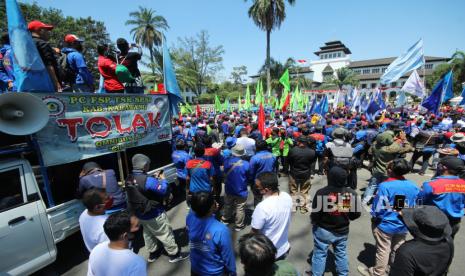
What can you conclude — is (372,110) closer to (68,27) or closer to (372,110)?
(372,110)

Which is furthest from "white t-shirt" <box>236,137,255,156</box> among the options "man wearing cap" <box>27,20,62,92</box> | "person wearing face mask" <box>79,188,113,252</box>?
"man wearing cap" <box>27,20,62,92</box>

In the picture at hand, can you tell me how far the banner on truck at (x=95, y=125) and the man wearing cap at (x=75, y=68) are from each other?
0.76 meters

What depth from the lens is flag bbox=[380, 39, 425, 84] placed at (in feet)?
29.1

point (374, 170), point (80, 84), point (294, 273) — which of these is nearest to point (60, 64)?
point (80, 84)

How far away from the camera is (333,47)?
7769 cm

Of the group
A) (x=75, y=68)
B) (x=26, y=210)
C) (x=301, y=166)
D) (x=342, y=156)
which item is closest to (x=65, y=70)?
(x=75, y=68)

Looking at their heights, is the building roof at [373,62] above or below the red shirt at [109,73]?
above

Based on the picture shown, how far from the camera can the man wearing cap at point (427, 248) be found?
1.81 metres

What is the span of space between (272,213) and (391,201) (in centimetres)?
152

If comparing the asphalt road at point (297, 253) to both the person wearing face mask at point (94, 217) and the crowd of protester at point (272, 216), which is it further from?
the person wearing face mask at point (94, 217)

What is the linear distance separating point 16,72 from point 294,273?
381 centimetres

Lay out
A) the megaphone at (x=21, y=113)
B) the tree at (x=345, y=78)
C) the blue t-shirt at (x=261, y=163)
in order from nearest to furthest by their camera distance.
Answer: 1. the megaphone at (x=21, y=113)
2. the blue t-shirt at (x=261, y=163)
3. the tree at (x=345, y=78)

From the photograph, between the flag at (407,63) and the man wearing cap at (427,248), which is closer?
the man wearing cap at (427,248)

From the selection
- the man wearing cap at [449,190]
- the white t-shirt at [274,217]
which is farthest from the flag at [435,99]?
the white t-shirt at [274,217]
